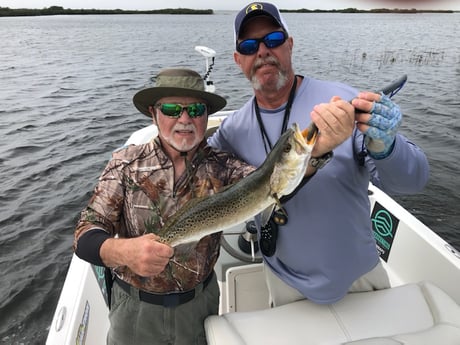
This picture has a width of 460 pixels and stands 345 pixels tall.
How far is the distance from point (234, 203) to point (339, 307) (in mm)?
1341

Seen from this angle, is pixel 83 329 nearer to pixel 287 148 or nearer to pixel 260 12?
pixel 287 148

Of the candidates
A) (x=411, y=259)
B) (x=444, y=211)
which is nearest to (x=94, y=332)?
(x=411, y=259)

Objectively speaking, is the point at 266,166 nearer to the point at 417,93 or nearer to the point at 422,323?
the point at 422,323

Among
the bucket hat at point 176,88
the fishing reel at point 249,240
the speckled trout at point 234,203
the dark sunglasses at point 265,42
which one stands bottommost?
the fishing reel at point 249,240

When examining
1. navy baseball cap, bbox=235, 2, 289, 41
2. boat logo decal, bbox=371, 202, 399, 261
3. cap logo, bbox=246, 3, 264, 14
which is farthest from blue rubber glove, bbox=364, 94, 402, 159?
boat logo decal, bbox=371, 202, 399, 261

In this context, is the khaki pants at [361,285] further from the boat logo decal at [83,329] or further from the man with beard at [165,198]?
the boat logo decal at [83,329]

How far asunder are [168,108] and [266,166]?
32.8 inches

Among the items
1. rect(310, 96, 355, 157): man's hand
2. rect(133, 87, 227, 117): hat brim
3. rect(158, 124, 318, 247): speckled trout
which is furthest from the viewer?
rect(133, 87, 227, 117): hat brim

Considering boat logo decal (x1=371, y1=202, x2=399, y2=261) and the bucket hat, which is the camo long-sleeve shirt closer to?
the bucket hat

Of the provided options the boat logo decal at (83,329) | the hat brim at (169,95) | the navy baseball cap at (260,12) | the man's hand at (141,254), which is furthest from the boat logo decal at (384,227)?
the boat logo decal at (83,329)

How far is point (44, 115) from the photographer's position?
1469 cm

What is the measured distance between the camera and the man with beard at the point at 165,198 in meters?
2.48

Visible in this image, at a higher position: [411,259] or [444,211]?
[411,259]

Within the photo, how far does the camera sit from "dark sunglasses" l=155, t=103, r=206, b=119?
2467mm
